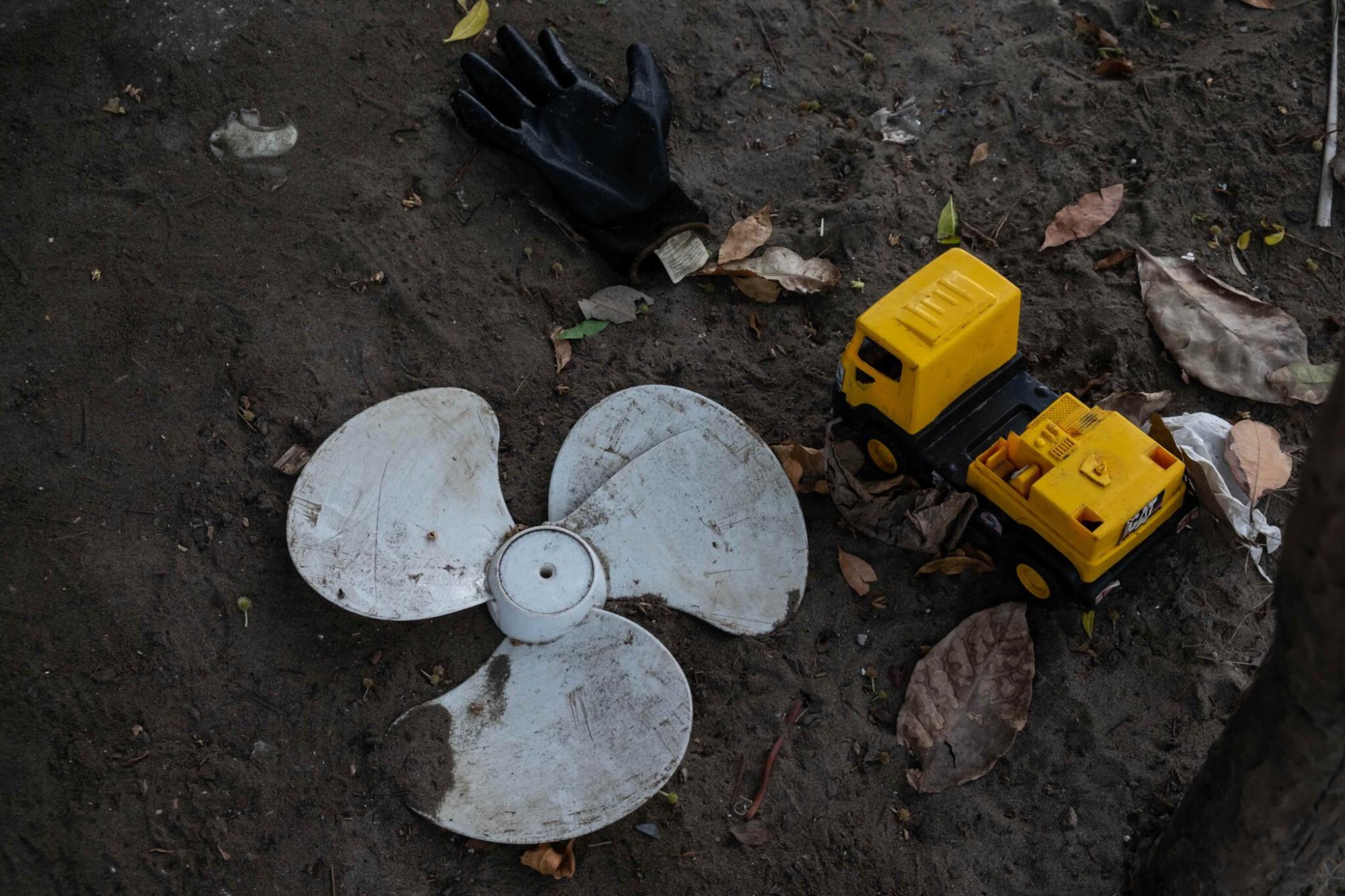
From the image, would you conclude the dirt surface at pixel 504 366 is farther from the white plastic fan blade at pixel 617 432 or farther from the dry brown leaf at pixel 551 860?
the white plastic fan blade at pixel 617 432

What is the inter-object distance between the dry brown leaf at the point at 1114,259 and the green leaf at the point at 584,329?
191 cm

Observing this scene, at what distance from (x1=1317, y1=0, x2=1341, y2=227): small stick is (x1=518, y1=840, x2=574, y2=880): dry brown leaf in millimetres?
3698

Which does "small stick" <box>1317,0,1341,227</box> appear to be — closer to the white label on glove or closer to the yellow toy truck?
the yellow toy truck

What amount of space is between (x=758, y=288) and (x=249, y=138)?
206 centimetres

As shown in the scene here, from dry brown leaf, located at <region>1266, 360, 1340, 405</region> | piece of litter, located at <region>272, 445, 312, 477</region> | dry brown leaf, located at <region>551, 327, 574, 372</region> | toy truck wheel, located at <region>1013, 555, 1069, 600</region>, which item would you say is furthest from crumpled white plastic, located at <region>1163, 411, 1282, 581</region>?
piece of litter, located at <region>272, 445, 312, 477</region>

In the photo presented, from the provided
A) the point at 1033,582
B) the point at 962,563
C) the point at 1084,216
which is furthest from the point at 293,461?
the point at 1084,216

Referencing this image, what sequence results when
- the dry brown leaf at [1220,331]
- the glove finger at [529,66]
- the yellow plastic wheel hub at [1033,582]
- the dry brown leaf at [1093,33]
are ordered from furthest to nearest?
the dry brown leaf at [1093,33], the glove finger at [529,66], the dry brown leaf at [1220,331], the yellow plastic wheel hub at [1033,582]

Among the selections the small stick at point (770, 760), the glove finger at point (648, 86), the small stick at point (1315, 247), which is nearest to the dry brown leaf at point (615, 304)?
the glove finger at point (648, 86)

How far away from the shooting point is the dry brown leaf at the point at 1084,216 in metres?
4.11

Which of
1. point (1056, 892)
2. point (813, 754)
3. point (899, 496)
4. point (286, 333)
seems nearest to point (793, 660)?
point (813, 754)

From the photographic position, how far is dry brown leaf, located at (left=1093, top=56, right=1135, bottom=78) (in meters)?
4.48

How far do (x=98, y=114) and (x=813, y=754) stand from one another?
3582 millimetres

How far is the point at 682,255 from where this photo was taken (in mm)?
3984

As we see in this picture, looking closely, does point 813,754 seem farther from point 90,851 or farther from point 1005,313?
point 90,851
